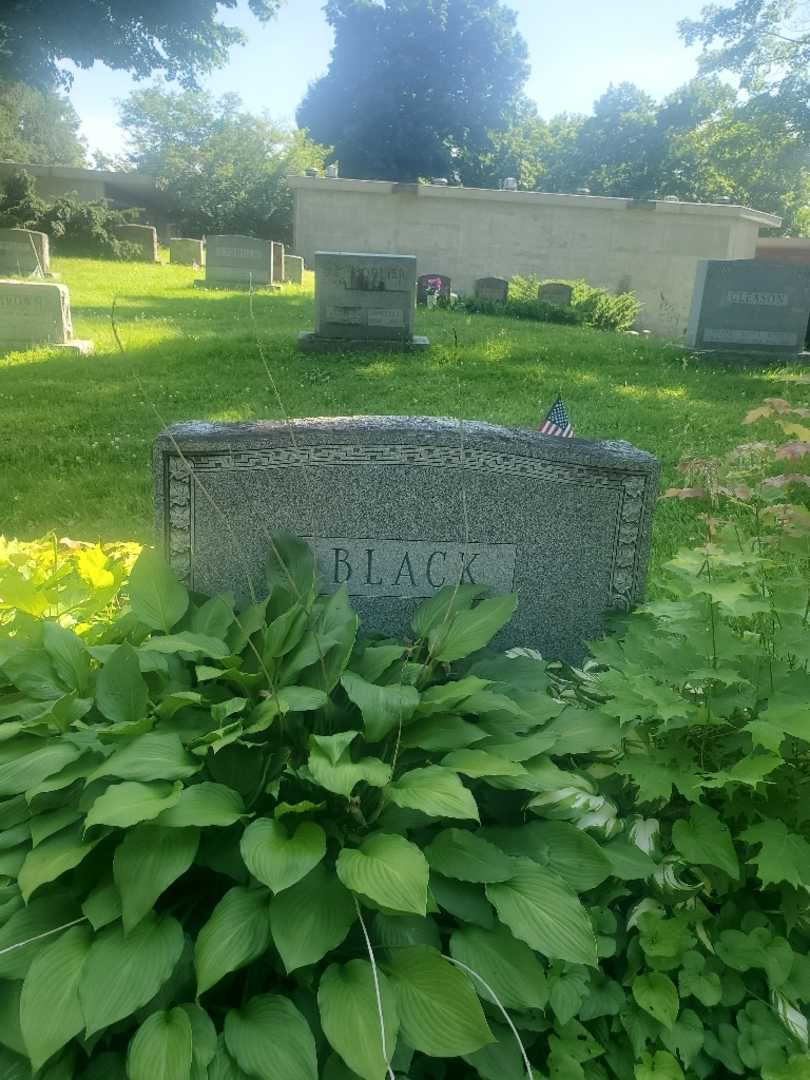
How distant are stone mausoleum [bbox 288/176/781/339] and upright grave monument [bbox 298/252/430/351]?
1134cm

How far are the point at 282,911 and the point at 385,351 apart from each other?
9506 millimetres

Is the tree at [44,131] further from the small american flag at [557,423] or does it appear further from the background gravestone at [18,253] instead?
the small american flag at [557,423]

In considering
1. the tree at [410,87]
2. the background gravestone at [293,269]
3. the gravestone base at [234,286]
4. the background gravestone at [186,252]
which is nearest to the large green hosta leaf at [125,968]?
the gravestone base at [234,286]

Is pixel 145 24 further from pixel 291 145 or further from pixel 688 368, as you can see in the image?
pixel 291 145

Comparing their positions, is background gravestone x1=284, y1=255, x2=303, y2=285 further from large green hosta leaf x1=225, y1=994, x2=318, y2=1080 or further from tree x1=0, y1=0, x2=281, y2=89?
large green hosta leaf x1=225, y1=994, x2=318, y2=1080

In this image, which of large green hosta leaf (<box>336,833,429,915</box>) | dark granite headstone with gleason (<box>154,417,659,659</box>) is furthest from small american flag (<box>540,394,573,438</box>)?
large green hosta leaf (<box>336,833,429,915</box>)

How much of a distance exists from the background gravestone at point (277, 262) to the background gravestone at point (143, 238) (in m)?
5.65

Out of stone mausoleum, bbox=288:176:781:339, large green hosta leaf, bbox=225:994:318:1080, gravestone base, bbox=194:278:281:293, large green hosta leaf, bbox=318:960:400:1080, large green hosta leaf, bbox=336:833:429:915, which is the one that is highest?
stone mausoleum, bbox=288:176:781:339

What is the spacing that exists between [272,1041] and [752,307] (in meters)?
12.5

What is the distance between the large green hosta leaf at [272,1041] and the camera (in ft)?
5.16

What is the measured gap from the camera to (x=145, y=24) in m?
11.8

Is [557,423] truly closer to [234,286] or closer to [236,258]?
[234,286]

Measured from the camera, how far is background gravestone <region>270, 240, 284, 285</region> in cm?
2019

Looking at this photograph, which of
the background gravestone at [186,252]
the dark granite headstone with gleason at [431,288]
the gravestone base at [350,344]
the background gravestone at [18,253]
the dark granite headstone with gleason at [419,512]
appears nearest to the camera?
the dark granite headstone with gleason at [419,512]
